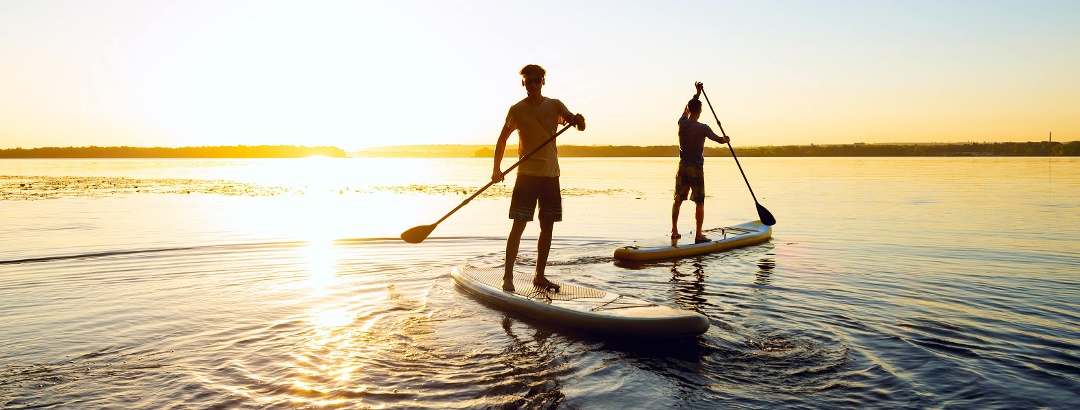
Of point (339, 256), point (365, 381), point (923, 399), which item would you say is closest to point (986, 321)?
point (923, 399)

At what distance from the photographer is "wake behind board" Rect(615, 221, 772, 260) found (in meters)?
10.2

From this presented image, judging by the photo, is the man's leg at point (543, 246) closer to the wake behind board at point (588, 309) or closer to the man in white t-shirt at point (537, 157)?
the man in white t-shirt at point (537, 157)

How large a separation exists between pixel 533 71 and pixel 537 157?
86 centimetres

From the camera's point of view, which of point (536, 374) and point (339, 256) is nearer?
point (536, 374)

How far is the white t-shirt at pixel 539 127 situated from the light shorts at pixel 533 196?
0.26ft

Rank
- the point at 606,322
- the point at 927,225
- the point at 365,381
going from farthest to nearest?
the point at 927,225
the point at 606,322
the point at 365,381

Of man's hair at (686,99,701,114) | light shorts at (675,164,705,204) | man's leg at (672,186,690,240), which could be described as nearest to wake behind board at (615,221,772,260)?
man's leg at (672,186,690,240)

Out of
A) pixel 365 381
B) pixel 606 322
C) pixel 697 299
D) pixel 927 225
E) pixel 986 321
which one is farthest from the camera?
pixel 927 225

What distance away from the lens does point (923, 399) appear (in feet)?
13.4

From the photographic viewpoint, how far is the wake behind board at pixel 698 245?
1017 centimetres

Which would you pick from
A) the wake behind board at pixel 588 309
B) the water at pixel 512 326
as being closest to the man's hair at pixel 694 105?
the water at pixel 512 326

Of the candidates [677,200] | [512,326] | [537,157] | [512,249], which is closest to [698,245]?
[677,200]

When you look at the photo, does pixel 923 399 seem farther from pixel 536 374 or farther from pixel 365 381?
pixel 365 381

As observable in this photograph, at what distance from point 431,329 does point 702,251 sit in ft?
20.0
